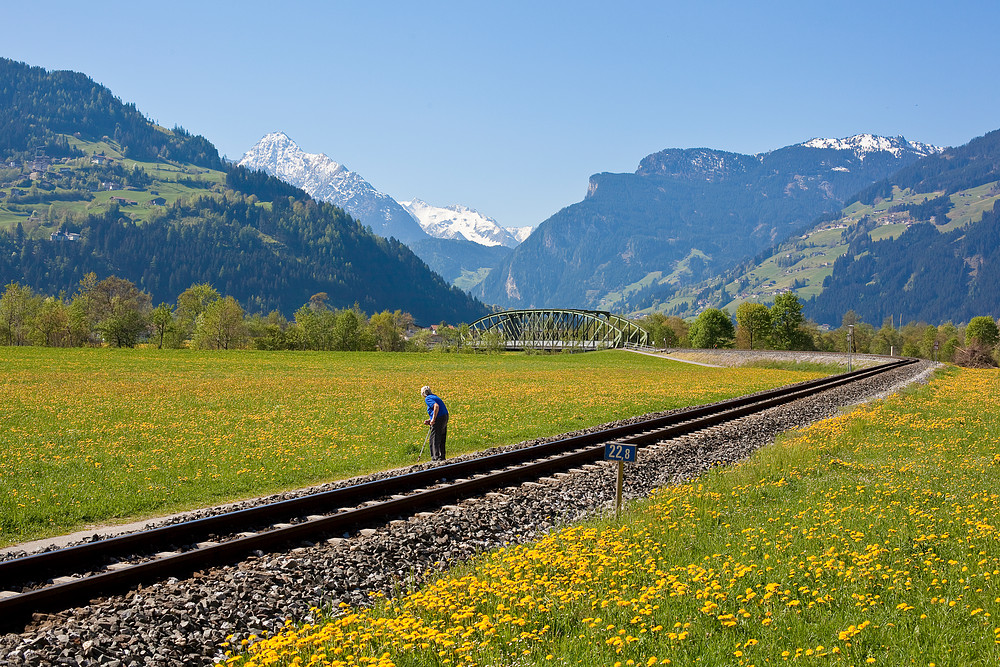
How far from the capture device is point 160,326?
12250 centimetres

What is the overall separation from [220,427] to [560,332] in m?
151

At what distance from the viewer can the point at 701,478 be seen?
1772 cm

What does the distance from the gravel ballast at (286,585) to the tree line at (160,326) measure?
114666mm

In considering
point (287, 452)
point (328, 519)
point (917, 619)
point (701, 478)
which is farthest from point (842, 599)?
point (287, 452)

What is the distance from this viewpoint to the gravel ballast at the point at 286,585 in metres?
7.49

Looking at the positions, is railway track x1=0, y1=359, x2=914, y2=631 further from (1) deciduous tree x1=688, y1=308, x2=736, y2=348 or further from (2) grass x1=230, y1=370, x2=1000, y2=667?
(1) deciduous tree x1=688, y1=308, x2=736, y2=348

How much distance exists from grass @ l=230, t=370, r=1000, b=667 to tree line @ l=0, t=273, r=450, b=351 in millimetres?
118379

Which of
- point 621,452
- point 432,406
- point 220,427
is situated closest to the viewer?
point 621,452

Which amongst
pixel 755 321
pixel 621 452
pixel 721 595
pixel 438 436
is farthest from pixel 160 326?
pixel 721 595

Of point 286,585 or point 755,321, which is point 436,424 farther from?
point 755,321

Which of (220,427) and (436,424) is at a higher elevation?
(436,424)

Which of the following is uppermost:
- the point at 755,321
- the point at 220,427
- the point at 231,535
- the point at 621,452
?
the point at 755,321

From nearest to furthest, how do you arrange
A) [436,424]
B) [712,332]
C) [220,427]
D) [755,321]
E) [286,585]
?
[286,585] → [436,424] → [220,427] → [712,332] → [755,321]

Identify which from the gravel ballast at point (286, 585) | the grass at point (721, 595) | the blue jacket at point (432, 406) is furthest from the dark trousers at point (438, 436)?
the grass at point (721, 595)
